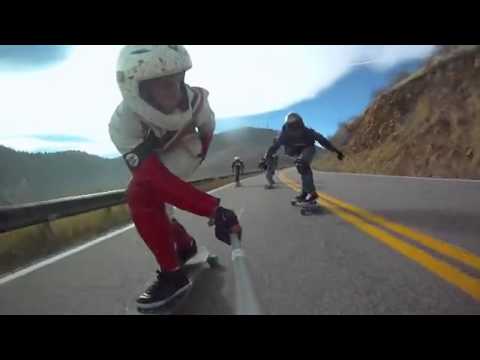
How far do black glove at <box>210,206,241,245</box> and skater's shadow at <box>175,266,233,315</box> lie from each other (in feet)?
1.31

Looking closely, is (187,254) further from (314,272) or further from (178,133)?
(178,133)

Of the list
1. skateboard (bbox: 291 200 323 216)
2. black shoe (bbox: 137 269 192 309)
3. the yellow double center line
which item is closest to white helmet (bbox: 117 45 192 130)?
black shoe (bbox: 137 269 192 309)

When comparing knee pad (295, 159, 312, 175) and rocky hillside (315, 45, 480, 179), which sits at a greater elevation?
knee pad (295, 159, 312, 175)

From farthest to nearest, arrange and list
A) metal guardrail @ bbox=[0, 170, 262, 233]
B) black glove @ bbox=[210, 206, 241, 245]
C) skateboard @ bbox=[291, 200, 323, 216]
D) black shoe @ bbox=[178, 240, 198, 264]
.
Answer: skateboard @ bbox=[291, 200, 323, 216]
metal guardrail @ bbox=[0, 170, 262, 233]
black shoe @ bbox=[178, 240, 198, 264]
black glove @ bbox=[210, 206, 241, 245]

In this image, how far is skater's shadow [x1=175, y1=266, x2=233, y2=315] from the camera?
2823mm

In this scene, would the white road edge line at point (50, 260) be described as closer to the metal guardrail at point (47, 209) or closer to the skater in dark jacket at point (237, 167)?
the metal guardrail at point (47, 209)

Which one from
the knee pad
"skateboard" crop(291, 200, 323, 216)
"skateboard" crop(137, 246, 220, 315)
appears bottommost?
"skateboard" crop(291, 200, 323, 216)

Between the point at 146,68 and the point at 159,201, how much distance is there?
870 millimetres

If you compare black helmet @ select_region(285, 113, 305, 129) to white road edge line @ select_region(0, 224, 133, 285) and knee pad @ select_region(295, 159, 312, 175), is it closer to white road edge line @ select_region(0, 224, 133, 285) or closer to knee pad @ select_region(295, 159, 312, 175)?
knee pad @ select_region(295, 159, 312, 175)

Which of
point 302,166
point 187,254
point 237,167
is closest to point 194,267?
point 187,254

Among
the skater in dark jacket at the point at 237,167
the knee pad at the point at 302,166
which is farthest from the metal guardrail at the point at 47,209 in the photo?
the skater in dark jacket at the point at 237,167

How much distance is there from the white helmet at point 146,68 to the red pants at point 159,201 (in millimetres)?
281
